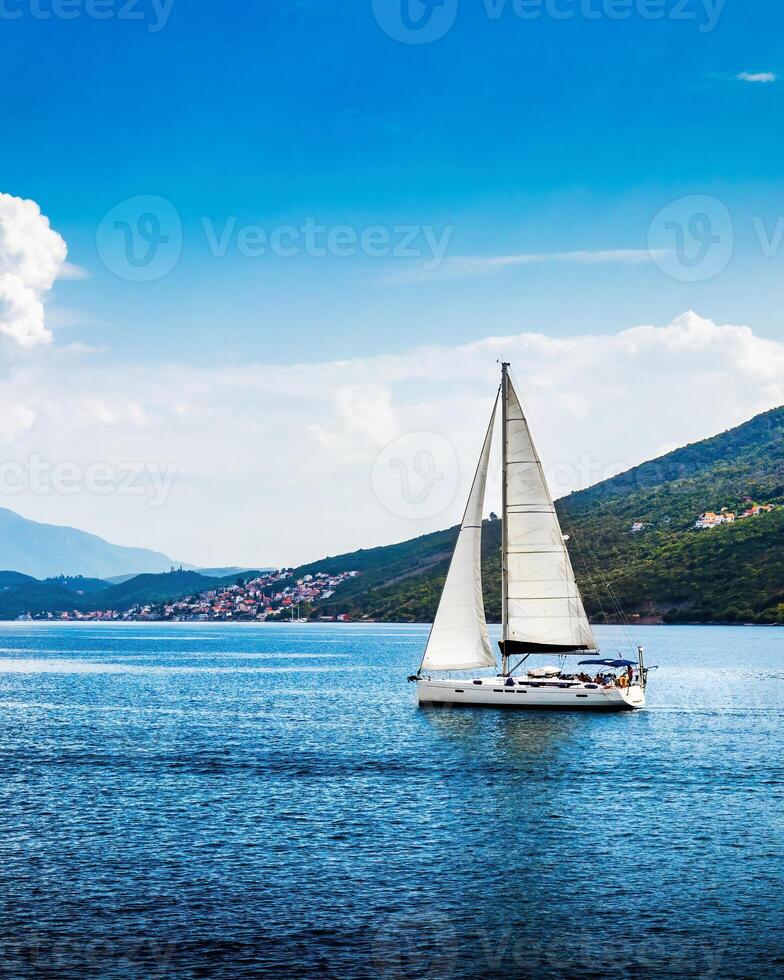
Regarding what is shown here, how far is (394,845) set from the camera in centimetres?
3606

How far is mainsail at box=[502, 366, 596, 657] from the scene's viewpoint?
69750mm

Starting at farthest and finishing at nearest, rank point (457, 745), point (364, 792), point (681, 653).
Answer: point (681, 653), point (457, 745), point (364, 792)

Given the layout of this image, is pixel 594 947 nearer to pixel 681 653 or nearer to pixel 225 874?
pixel 225 874

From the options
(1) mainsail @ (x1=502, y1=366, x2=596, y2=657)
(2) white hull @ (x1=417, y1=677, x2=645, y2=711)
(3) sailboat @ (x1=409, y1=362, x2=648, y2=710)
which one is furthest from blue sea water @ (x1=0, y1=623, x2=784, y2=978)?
(1) mainsail @ (x1=502, y1=366, x2=596, y2=657)

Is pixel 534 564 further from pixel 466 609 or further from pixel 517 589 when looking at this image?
pixel 466 609

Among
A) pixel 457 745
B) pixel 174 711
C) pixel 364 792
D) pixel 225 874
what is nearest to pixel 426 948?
pixel 225 874

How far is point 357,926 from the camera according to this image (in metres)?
27.8

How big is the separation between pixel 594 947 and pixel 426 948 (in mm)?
4229

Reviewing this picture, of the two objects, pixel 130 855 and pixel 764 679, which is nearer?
pixel 130 855

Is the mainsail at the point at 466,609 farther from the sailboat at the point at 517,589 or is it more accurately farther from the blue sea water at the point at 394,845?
the blue sea water at the point at 394,845

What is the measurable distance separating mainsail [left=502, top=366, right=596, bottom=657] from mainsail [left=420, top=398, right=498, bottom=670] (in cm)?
166

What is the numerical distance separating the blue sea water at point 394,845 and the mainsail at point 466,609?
400cm

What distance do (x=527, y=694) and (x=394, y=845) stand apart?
32.7 m

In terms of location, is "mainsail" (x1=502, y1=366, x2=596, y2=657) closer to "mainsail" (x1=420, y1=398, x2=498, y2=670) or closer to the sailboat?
the sailboat
